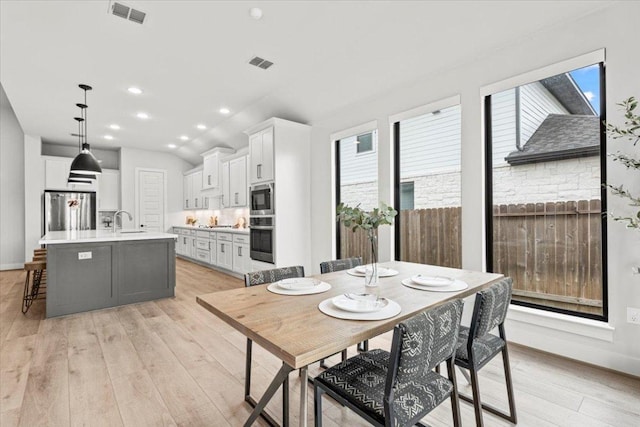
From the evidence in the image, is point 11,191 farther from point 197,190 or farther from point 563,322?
point 563,322

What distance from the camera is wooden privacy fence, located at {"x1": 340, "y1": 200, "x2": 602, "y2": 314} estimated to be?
2482 mm

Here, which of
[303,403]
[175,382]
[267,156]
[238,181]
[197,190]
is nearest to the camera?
[303,403]

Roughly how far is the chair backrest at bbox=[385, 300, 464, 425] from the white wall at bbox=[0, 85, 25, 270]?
8.82m

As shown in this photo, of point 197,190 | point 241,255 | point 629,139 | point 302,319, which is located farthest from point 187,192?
point 629,139

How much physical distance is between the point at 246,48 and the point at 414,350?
3385mm

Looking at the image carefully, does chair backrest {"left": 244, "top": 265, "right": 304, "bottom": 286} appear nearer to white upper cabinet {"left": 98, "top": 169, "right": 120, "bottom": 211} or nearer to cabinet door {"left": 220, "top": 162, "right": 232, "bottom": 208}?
cabinet door {"left": 220, "top": 162, "right": 232, "bottom": 208}

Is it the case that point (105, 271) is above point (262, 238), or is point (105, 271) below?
below

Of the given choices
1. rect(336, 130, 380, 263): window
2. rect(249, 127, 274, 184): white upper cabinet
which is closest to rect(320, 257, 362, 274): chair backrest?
rect(336, 130, 380, 263): window

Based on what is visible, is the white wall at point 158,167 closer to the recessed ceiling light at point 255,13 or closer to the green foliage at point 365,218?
the recessed ceiling light at point 255,13

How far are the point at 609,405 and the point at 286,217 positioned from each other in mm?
3802

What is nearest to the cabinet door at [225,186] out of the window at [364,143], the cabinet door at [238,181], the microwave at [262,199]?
the cabinet door at [238,181]

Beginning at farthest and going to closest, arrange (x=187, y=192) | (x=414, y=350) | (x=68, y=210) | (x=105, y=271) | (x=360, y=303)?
1. (x=187, y=192)
2. (x=68, y=210)
3. (x=105, y=271)
4. (x=360, y=303)
5. (x=414, y=350)

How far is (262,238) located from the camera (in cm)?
495

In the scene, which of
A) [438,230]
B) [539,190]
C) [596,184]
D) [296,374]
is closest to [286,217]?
[438,230]
